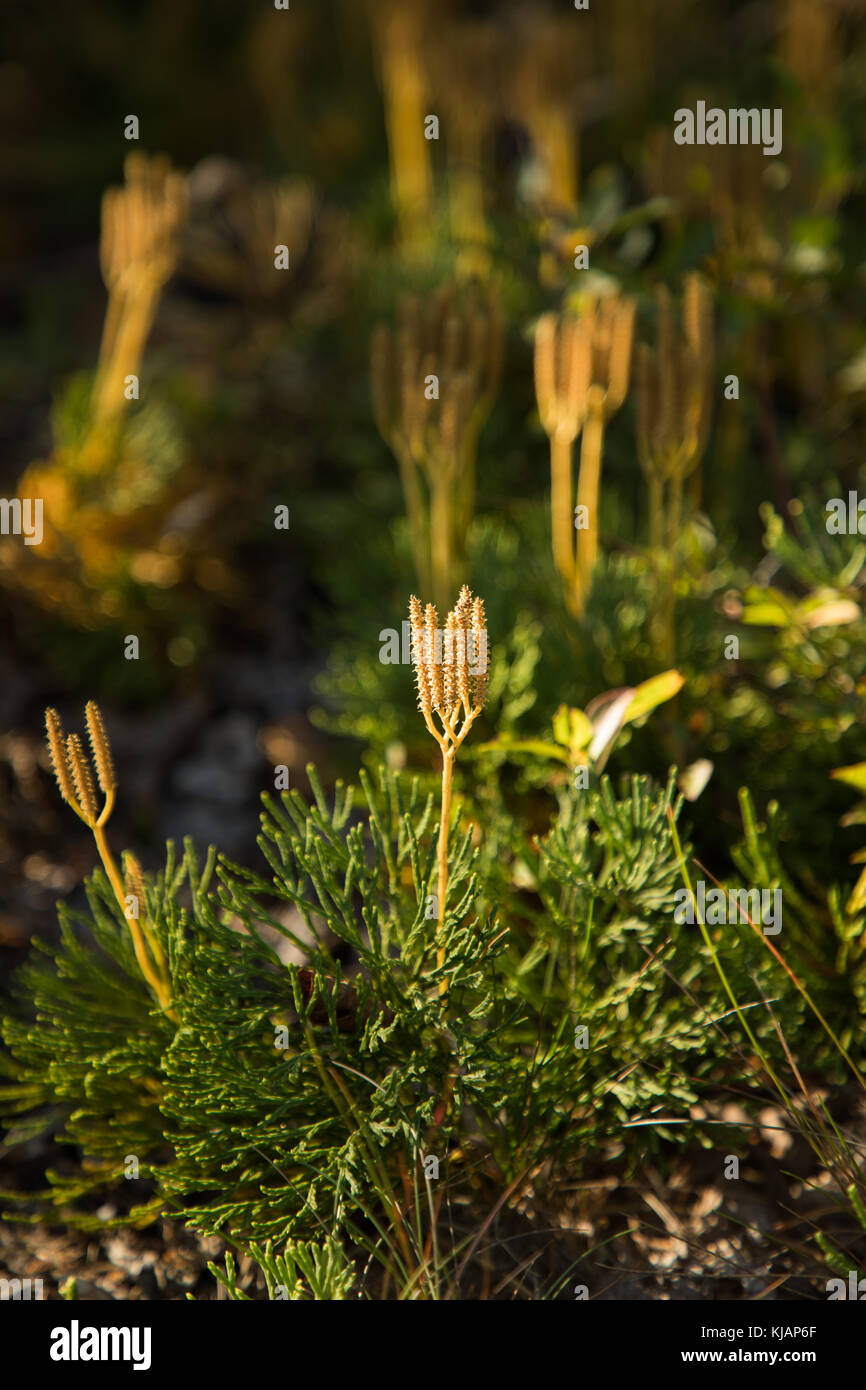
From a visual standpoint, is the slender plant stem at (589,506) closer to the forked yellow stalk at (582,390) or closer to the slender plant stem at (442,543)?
the forked yellow stalk at (582,390)

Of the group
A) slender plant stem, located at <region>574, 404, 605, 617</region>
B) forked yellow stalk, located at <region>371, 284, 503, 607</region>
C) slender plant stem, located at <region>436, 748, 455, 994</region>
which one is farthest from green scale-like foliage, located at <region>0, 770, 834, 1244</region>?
forked yellow stalk, located at <region>371, 284, 503, 607</region>

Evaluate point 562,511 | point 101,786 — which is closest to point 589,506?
point 562,511

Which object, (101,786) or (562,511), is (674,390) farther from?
(101,786)

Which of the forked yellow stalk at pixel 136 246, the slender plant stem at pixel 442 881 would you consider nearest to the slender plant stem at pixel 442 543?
the slender plant stem at pixel 442 881

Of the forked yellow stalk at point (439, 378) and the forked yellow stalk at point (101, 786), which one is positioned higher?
the forked yellow stalk at point (439, 378)

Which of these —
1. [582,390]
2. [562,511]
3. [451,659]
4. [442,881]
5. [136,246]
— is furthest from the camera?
[136,246]

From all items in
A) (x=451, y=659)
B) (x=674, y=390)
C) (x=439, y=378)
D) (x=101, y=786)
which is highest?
(x=439, y=378)

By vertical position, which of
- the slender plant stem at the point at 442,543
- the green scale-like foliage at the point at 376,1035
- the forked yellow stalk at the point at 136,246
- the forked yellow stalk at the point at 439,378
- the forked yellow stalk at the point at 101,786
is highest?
the forked yellow stalk at the point at 136,246

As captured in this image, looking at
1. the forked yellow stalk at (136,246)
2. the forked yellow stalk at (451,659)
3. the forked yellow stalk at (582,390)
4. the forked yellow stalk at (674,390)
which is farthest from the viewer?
the forked yellow stalk at (136,246)

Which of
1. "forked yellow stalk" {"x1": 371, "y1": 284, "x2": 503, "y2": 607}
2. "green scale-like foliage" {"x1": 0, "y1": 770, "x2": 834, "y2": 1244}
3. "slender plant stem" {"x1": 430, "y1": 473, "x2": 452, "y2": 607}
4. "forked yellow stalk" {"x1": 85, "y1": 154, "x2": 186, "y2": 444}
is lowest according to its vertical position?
"green scale-like foliage" {"x1": 0, "y1": 770, "x2": 834, "y2": 1244}

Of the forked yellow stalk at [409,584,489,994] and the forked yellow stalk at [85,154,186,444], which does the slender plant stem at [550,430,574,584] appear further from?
the forked yellow stalk at [85,154,186,444]

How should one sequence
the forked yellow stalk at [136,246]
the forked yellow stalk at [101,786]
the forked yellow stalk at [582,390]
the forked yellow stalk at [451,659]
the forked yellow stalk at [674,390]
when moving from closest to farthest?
the forked yellow stalk at [451,659], the forked yellow stalk at [101,786], the forked yellow stalk at [674,390], the forked yellow stalk at [582,390], the forked yellow stalk at [136,246]
